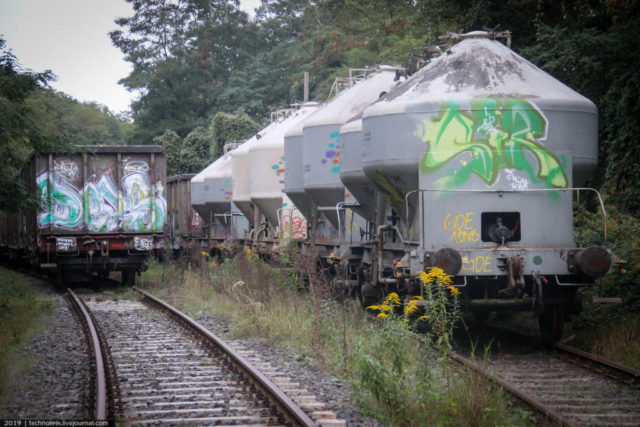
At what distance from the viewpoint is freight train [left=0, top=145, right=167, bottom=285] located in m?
20.5

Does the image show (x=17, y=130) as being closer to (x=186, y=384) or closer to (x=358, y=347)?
(x=186, y=384)

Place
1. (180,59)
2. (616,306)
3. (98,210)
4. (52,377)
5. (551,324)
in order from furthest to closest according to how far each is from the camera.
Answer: (180,59), (98,210), (616,306), (551,324), (52,377)

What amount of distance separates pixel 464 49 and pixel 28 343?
8121mm

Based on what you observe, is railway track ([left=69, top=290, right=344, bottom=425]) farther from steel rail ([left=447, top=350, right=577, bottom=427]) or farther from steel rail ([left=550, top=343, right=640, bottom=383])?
steel rail ([left=550, top=343, right=640, bottom=383])

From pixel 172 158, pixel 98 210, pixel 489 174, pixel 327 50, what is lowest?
pixel 98 210

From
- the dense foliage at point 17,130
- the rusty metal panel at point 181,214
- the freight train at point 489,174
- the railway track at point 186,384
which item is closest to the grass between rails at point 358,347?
the railway track at point 186,384

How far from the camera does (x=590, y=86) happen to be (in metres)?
15.1

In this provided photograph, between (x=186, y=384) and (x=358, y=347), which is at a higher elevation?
(x=358, y=347)

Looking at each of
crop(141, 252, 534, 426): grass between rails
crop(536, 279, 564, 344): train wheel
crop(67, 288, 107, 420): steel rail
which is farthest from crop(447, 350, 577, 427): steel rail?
crop(67, 288, 107, 420): steel rail

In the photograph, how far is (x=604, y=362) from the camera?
369 inches

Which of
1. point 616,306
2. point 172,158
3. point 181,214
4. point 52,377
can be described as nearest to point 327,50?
point 172,158

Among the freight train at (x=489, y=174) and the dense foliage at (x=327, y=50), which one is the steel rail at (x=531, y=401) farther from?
the dense foliage at (x=327, y=50)

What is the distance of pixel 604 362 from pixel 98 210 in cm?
1495

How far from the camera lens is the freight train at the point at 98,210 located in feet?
67.2
